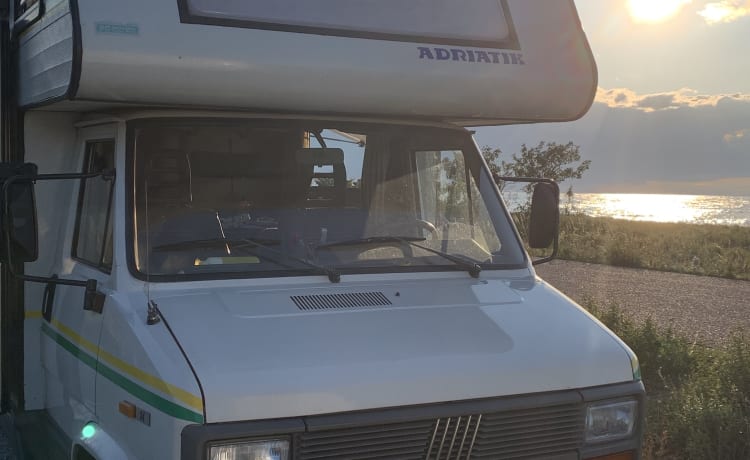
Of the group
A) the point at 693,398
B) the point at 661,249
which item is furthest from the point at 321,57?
the point at 661,249

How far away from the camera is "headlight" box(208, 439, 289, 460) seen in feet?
8.48

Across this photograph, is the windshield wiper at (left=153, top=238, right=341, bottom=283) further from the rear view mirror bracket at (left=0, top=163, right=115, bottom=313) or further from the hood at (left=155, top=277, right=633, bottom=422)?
the rear view mirror bracket at (left=0, top=163, right=115, bottom=313)

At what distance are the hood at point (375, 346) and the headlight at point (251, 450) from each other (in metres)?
0.09

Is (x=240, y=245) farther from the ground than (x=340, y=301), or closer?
farther from the ground

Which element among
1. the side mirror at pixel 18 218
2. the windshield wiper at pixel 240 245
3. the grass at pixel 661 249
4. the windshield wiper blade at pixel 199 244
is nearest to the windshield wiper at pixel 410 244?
the windshield wiper at pixel 240 245

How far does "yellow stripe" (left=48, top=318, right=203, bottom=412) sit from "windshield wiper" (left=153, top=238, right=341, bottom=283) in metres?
0.50

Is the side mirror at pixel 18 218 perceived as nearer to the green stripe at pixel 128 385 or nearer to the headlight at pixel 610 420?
the green stripe at pixel 128 385

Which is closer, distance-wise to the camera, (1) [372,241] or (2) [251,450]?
(2) [251,450]

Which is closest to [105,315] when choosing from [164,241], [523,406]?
[164,241]

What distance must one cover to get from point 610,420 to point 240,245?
1708 millimetres

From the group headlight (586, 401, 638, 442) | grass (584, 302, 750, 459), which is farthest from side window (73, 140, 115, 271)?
grass (584, 302, 750, 459)

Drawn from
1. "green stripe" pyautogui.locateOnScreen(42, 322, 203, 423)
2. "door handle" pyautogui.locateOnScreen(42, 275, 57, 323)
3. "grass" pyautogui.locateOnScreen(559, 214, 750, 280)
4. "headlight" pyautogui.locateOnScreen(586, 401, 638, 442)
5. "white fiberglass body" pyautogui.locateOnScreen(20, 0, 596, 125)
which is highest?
"white fiberglass body" pyautogui.locateOnScreen(20, 0, 596, 125)

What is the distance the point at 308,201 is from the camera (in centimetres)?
397

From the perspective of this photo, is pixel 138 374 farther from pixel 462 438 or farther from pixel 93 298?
pixel 462 438
